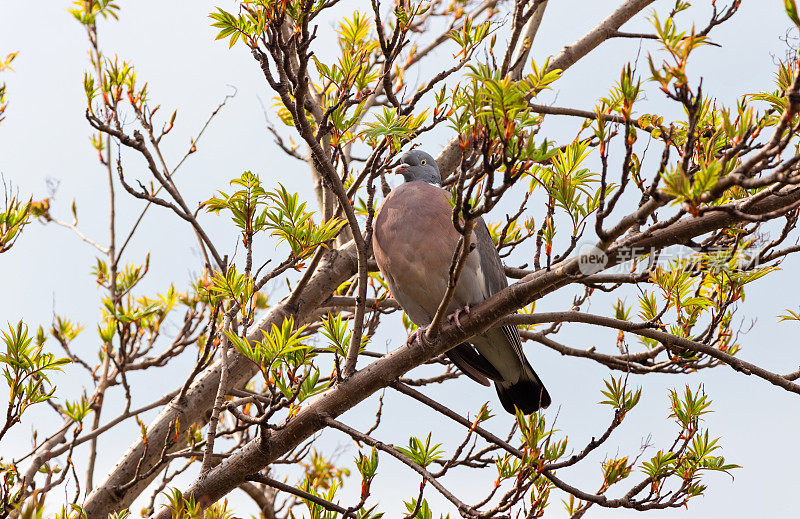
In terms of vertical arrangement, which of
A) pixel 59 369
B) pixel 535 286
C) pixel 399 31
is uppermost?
pixel 399 31

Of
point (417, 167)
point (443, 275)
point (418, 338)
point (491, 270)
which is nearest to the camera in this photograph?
point (418, 338)

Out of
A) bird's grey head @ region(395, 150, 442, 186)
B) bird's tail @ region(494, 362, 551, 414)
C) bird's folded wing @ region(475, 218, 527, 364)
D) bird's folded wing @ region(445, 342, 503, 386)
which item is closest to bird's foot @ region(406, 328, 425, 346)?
bird's folded wing @ region(475, 218, 527, 364)

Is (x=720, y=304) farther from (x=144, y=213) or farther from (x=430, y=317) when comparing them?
(x=144, y=213)

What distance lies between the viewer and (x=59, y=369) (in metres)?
3.16

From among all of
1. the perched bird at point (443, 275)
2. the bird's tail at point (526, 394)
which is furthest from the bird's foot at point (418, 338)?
the bird's tail at point (526, 394)

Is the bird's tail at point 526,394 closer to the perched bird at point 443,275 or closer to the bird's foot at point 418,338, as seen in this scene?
the perched bird at point 443,275

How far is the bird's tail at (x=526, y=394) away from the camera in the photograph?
391 cm

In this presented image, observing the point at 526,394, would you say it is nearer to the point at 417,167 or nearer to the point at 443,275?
the point at 443,275

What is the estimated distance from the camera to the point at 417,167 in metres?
4.12

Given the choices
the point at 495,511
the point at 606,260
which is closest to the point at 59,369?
the point at 495,511

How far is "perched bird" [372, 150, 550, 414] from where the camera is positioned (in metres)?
3.50

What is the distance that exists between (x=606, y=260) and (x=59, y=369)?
232cm

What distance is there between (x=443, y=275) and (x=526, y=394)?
0.91 meters

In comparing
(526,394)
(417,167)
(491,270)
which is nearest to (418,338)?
(491,270)
